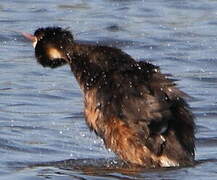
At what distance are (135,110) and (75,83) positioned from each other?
379 cm

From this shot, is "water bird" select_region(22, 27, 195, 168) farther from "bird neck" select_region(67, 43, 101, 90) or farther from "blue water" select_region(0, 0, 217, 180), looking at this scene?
"blue water" select_region(0, 0, 217, 180)

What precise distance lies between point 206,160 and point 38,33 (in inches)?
69.6

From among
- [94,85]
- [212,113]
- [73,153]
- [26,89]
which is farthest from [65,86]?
[94,85]

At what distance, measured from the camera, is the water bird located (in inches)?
377

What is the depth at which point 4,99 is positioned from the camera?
1252 cm

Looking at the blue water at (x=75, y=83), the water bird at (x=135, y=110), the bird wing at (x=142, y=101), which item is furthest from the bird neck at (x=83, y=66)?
the blue water at (x=75, y=83)

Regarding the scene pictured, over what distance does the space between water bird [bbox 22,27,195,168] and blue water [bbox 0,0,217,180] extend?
0.53 feet

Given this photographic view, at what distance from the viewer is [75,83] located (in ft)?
43.7

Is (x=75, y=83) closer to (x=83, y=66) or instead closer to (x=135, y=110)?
(x=83, y=66)

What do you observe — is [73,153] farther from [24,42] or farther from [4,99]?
[24,42]

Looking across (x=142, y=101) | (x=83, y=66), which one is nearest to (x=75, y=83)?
(x=83, y=66)

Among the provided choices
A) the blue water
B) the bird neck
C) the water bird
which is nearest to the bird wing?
the water bird

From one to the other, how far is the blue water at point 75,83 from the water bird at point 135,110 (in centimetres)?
16

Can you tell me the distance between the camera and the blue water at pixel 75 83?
1000 centimetres
